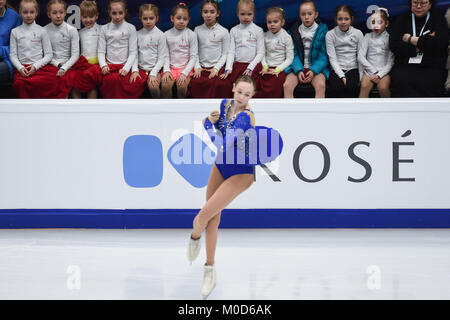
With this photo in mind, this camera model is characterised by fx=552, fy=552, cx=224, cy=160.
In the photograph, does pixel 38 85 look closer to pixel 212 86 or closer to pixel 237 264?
pixel 212 86

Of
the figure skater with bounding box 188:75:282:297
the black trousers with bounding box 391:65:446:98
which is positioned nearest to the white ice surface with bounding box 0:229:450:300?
the figure skater with bounding box 188:75:282:297

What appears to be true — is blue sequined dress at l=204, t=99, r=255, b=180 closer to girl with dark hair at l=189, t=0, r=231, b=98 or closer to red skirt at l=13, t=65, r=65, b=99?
girl with dark hair at l=189, t=0, r=231, b=98

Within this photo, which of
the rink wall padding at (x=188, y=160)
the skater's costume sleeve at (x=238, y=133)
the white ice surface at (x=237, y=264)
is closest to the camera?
the skater's costume sleeve at (x=238, y=133)

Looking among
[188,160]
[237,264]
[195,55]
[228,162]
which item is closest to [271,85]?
[195,55]

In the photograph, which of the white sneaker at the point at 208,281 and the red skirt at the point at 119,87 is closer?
the white sneaker at the point at 208,281

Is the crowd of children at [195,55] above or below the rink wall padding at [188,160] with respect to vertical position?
above

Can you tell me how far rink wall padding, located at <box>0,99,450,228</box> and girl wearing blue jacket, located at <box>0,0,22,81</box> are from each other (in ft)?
2.55

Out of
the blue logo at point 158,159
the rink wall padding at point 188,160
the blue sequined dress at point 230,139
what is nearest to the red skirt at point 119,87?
the rink wall padding at point 188,160

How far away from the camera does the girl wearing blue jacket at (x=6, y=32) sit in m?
4.87

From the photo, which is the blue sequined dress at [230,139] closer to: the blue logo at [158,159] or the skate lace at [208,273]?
Answer: the skate lace at [208,273]

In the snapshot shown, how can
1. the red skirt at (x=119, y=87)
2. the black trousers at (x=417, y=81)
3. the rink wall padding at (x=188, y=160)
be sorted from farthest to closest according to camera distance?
the red skirt at (x=119, y=87), the black trousers at (x=417, y=81), the rink wall padding at (x=188, y=160)

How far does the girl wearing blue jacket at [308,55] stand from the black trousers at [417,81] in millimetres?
628

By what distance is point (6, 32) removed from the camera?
497cm

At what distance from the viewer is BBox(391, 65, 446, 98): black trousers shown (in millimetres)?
4789
